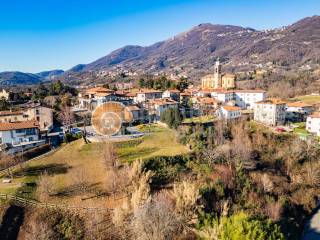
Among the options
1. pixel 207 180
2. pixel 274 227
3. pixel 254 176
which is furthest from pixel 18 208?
pixel 254 176

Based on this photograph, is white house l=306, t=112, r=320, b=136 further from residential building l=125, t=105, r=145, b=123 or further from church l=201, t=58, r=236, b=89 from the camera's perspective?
church l=201, t=58, r=236, b=89

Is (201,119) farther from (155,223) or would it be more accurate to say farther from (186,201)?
(155,223)

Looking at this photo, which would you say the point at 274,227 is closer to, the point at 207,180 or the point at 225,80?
the point at 207,180

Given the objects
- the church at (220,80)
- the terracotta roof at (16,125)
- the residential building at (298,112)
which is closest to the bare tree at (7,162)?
the terracotta roof at (16,125)

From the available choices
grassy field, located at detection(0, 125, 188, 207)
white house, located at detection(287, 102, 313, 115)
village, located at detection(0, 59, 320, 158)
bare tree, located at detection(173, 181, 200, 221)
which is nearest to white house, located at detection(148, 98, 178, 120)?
village, located at detection(0, 59, 320, 158)

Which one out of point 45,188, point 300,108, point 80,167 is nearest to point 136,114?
point 80,167

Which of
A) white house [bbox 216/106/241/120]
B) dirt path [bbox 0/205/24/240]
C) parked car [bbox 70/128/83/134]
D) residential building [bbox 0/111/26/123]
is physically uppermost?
residential building [bbox 0/111/26/123]

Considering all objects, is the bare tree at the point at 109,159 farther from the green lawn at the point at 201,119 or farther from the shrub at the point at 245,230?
the green lawn at the point at 201,119
